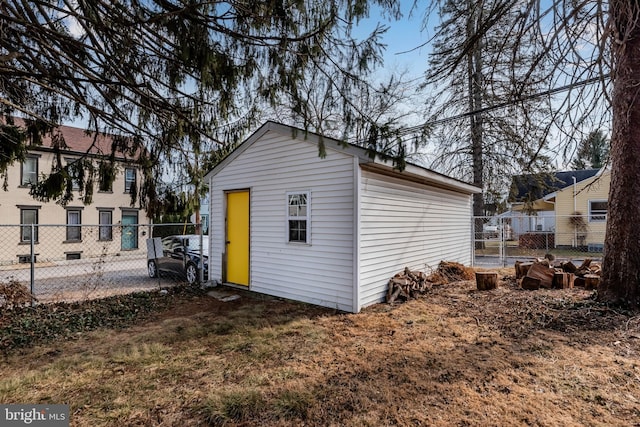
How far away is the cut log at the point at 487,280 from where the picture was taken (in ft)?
20.4

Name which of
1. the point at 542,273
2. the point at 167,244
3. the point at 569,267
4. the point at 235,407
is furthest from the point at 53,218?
the point at 569,267

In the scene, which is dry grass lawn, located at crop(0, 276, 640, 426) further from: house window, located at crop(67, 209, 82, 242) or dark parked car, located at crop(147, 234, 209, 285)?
house window, located at crop(67, 209, 82, 242)

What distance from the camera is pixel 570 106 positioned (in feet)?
13.1

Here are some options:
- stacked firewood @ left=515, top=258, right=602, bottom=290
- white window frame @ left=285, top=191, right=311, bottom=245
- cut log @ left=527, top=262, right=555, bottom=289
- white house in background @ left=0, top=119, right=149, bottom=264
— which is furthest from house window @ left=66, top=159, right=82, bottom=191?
cut log @ left=527, top=262, right=555, bottom=289

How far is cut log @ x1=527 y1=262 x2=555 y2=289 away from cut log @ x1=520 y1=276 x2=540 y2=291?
0.24 feet

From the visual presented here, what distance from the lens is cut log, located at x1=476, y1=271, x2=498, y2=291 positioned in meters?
6.23

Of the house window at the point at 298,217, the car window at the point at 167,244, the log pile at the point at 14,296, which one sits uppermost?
the house window at the point at 298,217

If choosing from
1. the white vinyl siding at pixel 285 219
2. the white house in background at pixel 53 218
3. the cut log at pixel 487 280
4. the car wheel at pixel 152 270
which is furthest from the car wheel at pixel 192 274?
the cut log at pixel 487 280

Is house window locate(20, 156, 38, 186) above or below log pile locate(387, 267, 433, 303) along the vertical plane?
above

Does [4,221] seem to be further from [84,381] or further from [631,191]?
[631,191]

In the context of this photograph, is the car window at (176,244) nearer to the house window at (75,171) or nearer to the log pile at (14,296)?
the log pile at (14,296)

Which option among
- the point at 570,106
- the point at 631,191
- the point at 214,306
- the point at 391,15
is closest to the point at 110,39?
the point at 391,15

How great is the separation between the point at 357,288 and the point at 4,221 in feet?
51.4

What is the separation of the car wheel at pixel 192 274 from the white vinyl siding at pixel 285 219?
86 centimetres
